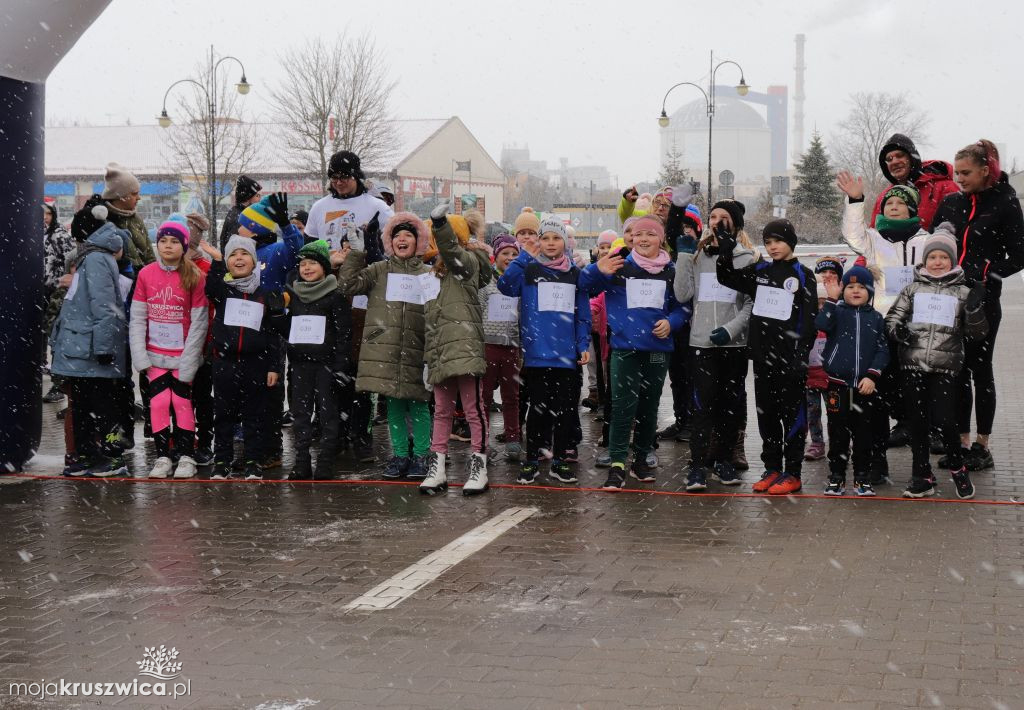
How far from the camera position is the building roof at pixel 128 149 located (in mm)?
62938

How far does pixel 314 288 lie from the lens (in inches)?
353

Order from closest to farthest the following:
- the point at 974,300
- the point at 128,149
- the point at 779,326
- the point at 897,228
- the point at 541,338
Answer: the point at 974,300 < the point at 779,326 < the point at 541,338 < the point at 897,228 < the point at 128,149

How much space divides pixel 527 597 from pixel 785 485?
10.2 ft

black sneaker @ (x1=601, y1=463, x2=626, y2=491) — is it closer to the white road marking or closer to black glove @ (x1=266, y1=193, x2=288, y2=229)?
the white road marking

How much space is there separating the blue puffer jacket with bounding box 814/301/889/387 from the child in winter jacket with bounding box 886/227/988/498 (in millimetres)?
156

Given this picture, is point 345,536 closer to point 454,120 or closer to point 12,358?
point 12,358

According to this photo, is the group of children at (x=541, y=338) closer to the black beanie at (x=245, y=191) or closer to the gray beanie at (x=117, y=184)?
the gray beanie at (x=117, y=184)

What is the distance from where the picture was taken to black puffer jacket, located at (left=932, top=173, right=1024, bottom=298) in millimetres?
8766

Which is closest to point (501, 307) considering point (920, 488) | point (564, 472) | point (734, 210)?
point (564, 472)

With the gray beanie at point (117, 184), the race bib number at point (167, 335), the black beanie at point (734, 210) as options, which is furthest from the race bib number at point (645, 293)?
the gray beanie at point (117, 184)

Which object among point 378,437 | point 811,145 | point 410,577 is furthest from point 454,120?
point 410,577

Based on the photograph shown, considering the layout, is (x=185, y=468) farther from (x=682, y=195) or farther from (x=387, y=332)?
(x=682, y=195)

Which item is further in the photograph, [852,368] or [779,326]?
[852,368]

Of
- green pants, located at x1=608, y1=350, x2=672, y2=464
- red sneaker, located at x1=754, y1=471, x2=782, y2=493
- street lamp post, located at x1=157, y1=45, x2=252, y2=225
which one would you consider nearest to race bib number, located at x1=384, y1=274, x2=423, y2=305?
green pants, located at x1=608, y1=350, x2=672, y2=464
